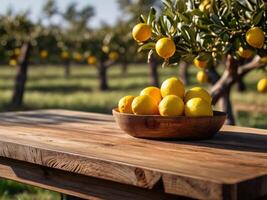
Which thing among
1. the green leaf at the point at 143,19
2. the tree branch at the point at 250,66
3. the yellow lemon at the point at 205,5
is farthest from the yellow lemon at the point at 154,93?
the tree branch at the point at 250,66

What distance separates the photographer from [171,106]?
2260 millimetres

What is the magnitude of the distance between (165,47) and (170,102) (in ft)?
0.81

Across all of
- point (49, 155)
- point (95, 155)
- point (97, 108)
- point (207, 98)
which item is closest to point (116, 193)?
point (95, 155)

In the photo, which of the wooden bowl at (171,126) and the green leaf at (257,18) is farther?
the green leaf at (257,18)

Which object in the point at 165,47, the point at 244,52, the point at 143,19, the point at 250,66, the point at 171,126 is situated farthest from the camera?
the point at 250,66

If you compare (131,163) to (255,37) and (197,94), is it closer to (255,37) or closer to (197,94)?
(197,94)

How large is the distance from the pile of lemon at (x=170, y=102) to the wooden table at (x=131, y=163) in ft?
0.40

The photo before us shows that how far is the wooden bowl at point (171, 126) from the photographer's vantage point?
2244 millimetres

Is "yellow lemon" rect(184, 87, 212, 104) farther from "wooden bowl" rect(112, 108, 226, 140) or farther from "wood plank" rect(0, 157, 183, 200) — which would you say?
"wood plank" rect(0, 157, 183, 200)

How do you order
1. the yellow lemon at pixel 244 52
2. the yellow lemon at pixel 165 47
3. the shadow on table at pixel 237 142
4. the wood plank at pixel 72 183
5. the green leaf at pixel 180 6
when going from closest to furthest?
the wood plank at pixel 72 183 → the shadow on table at pixel 237 142 → the yellow lemon at pixel 165 47 → the green leaf at pixel 180 6 → the yellow lemon at pixel 244 52

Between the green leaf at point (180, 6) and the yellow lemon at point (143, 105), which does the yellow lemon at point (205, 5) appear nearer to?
the green leaf at point (180, 6)

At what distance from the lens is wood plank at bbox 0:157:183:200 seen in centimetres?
188

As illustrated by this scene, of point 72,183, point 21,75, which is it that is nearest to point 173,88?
point 72,183

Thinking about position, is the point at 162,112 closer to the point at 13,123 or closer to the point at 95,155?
the point at 95,155
